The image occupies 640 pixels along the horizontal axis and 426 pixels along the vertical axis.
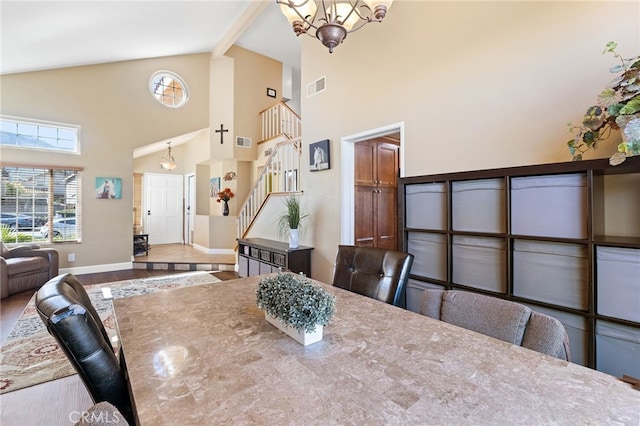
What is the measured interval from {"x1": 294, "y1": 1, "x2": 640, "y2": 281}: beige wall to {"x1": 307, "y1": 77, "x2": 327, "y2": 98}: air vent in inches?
10.9

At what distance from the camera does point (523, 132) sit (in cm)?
213

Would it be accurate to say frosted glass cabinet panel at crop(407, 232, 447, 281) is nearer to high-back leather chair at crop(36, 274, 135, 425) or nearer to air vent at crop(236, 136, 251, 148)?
high-back leather chair at crop(36, 274, 135, 425)

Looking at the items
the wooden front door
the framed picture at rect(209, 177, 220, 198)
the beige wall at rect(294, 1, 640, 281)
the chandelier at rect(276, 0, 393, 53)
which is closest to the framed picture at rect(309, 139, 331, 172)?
the beige wall at rect(294, 1, 640, 281)

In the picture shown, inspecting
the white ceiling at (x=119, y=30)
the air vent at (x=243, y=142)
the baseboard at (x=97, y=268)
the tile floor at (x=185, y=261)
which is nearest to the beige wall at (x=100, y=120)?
the baseboard at (x=97, y=268)

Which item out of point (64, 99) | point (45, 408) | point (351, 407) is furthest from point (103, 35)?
point (351, 407)

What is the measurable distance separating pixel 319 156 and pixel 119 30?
149 inches

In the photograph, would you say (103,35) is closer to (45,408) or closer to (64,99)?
(64,99)

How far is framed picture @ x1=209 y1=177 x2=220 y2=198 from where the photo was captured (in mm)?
7852

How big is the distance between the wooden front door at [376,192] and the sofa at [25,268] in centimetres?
479

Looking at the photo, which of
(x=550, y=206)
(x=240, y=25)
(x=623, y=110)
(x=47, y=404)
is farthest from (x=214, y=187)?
(x=623, y=110)

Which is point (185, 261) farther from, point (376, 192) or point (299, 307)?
point (299, 307)

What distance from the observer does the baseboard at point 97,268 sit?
5.47 metres

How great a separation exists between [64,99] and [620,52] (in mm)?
7433

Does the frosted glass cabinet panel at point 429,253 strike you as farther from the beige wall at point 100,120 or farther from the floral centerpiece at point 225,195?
the beige wall at point 100,120
